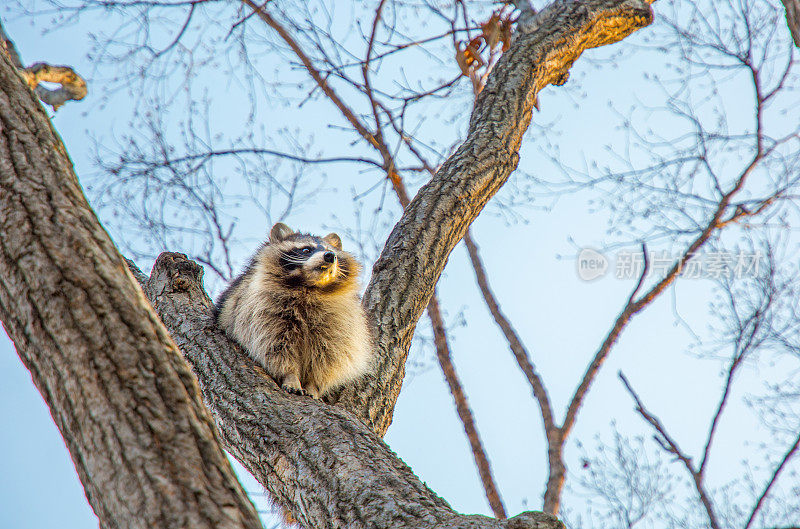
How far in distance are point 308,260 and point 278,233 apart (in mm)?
556

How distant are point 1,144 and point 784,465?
4.64 m

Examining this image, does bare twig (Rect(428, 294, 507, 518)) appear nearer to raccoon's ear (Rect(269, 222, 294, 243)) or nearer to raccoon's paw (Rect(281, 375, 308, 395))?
raccoon's ear (Rect(269, 222, 294, 243))

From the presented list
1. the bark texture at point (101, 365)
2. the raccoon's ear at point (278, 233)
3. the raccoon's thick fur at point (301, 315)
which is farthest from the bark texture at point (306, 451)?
the raccoon's ear at point (278, 233)

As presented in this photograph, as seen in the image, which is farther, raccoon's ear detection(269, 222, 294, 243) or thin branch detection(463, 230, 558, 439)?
thin branch detection(463, 230, 558, 439)

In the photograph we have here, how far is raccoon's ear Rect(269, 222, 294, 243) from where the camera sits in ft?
12.9

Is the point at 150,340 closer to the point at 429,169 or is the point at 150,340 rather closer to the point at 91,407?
the point at 91,407

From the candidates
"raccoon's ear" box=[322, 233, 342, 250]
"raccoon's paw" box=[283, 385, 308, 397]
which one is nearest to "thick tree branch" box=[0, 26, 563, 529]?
"raccoon's paw" box=[283, 385, 308, 397]

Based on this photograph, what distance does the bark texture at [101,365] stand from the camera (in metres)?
1.22

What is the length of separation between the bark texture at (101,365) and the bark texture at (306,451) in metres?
0.65

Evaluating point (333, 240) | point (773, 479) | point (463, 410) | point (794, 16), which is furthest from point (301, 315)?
point (773, 479)

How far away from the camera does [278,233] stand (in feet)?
12.9

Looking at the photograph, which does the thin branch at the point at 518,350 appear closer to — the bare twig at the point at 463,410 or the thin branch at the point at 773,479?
the bare twig at the point at 463,410

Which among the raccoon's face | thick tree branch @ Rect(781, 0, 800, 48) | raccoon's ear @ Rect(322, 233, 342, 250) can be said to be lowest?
the raccoon's face

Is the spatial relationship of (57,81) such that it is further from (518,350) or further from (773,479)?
(773,479)
